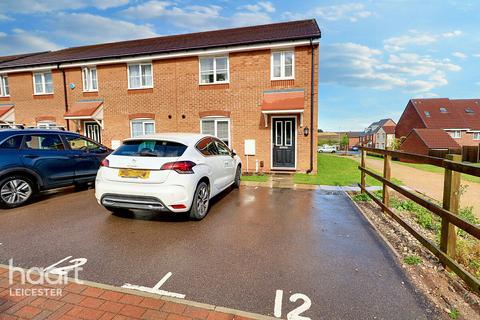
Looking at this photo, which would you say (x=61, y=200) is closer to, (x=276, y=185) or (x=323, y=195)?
(x=276, y=185)

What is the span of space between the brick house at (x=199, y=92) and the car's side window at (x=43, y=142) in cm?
627

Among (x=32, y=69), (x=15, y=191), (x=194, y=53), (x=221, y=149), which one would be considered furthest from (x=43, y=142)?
(x=32, y=69)

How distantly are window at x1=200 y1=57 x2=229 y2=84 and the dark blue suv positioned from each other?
6.59 metres

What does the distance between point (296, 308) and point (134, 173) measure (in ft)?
10.6

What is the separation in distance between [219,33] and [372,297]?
15262mm

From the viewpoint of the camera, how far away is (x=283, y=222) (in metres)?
4.84

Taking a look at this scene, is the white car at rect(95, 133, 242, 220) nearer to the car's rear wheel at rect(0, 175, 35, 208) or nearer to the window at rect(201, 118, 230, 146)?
the car's rear wheel at rect(0, 175, 35, 208)

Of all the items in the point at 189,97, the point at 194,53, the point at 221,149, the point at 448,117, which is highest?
the point at 194,53

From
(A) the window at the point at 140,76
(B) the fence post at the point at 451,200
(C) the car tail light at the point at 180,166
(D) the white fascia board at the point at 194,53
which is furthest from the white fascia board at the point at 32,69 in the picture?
(B) the fence post at the point at 451,200

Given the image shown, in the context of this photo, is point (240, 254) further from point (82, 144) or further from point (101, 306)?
point (82, 144)

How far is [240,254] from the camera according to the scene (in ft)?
11.5

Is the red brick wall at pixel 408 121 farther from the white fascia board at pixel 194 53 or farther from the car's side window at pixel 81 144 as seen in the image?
the car's side window at pixel 81 144

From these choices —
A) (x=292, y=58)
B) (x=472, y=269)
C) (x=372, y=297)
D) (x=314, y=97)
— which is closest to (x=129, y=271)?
(x=372, y=297)

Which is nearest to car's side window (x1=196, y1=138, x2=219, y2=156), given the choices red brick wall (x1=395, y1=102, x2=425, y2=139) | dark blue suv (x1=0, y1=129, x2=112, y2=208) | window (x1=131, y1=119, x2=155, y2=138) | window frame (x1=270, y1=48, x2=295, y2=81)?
dark blue suv (x1=0, y1=129, x2=112, y2=208)
